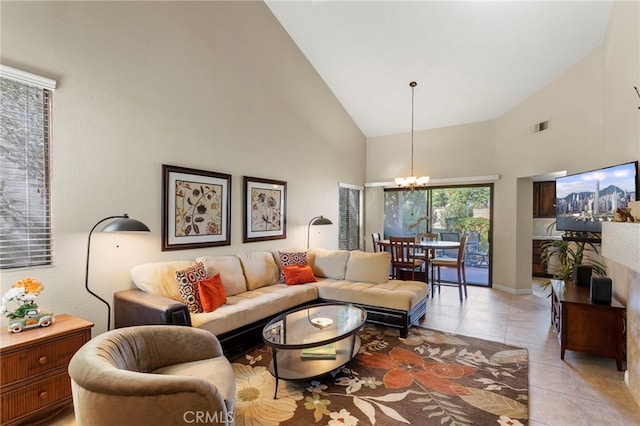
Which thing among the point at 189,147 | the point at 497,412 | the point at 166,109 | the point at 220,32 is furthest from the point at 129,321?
the point at 220,32

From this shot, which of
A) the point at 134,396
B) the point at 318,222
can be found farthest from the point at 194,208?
the point at 134,396

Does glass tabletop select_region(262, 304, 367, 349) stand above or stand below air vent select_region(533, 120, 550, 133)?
below

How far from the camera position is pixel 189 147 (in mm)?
3678

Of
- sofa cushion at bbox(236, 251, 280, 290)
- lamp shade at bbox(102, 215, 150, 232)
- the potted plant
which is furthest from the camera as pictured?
sofa cushion at bbox(236, 251, 280, 290)

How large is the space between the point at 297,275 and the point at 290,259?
11.7 inches

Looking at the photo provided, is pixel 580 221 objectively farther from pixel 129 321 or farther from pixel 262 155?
pixel 129 321

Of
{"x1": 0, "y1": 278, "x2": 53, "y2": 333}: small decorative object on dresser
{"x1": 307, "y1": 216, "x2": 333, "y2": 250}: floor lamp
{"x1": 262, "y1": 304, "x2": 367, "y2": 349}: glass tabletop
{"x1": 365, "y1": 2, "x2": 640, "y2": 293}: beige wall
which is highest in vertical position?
{"x1": 365, "y1": 2, "x2": 640, "y2": 293}: beige wall

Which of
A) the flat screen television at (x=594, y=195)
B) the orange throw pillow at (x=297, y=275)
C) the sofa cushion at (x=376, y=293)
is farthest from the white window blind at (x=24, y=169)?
the flat screen television at (x=594, y=195)

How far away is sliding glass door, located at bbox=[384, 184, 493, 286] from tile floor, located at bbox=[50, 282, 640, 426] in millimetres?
1171

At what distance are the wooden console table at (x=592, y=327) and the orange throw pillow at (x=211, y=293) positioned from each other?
11.7ft

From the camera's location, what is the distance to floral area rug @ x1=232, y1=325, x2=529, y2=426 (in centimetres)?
222

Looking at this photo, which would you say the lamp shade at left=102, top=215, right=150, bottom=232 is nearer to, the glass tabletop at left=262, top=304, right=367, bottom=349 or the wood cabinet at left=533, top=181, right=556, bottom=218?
the glass tabletop at left=262, top=304, right=367, bottom=349

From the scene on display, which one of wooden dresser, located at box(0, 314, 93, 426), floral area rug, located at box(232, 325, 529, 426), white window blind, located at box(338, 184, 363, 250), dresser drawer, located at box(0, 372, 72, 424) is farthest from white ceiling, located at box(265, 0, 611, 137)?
dresser drawer, located at box(0, 372, 72, 424)

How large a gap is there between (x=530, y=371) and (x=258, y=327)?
2.75 meters
